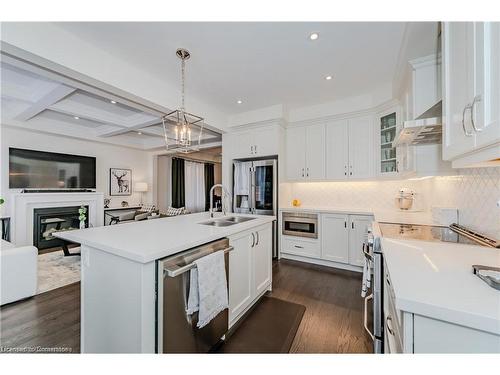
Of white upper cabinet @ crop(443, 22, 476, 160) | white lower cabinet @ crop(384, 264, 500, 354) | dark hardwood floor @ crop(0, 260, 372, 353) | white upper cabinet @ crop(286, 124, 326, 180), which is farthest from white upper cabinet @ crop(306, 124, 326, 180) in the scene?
white lower cabinet @ crop(384, 264, 500, 354)

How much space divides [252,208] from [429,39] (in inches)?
116

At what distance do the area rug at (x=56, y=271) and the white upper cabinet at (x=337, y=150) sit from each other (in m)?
4.06

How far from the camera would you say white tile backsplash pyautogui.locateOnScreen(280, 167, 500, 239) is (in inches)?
53.5

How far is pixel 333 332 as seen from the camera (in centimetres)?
180

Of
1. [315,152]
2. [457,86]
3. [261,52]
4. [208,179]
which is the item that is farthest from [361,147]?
[208,179]

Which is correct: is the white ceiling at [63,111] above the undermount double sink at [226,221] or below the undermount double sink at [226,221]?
above

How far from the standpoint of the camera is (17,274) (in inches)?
87.2

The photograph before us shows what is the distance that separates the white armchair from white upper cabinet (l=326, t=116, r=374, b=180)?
13.4 ft

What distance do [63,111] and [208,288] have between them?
13.5 ft

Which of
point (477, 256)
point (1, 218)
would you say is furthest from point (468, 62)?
point (1, 218)

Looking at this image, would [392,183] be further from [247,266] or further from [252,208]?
[247,266]

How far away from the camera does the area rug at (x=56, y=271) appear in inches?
104

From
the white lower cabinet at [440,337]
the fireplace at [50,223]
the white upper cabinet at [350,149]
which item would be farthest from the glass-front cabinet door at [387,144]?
the fireplace at [50,223]

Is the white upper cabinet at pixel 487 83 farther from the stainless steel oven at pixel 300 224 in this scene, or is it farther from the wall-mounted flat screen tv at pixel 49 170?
the wall-mounted flat screen tv at pixel 49 170
